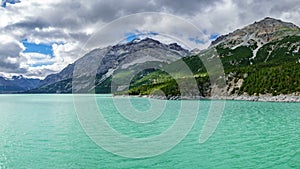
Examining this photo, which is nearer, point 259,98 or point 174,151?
point 174,151

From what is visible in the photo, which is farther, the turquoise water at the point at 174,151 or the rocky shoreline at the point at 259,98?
the rocky shoreline at the point at 259,98

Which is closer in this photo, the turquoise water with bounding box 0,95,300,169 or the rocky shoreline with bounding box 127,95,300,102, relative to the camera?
the turquoise water with bounding box 0,95,300,169

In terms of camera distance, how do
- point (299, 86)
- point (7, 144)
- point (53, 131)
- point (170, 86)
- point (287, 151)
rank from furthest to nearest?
point (170, 86)
point (299, 86)
point (53, 131)
point (7, 144)
point (287, 151)

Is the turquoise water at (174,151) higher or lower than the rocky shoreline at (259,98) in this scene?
lower

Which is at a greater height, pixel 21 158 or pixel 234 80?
pixel 234 80

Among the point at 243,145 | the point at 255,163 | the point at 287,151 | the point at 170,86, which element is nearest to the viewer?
the point at 255,163

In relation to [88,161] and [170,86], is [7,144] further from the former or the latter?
[170,86]

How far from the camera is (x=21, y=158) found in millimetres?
26422

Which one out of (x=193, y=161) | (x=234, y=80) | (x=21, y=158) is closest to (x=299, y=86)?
(x=234, y=80)

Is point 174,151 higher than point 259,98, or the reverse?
point 259,98

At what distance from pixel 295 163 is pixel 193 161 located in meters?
7.98

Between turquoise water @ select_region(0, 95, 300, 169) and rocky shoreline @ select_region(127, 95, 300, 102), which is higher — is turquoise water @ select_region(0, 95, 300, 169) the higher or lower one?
the lower one

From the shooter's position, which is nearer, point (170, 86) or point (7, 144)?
point (7, 144)

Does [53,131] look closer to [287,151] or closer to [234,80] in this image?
[287,151]
